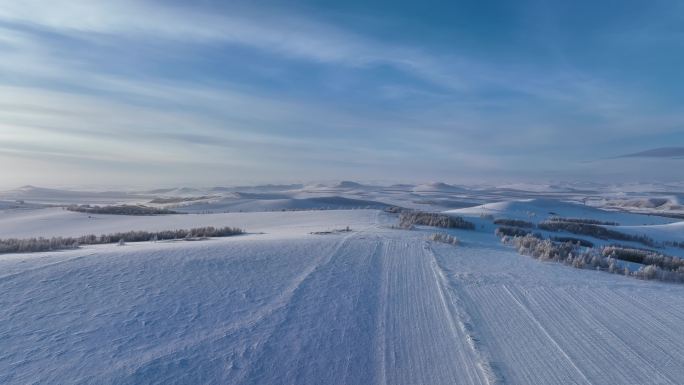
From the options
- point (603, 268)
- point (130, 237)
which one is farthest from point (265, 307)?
point (130, 237)

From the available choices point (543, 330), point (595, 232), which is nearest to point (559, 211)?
point (595, 232)

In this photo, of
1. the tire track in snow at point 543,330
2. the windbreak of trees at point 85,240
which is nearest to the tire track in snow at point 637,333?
the tire track in snow at point 543,330

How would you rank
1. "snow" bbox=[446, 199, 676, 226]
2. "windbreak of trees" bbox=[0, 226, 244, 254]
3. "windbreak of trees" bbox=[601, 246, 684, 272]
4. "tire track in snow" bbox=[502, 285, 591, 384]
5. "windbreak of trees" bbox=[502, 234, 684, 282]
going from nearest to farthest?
"tire track in snow" bbox=[502, 285, 591, 384] < "windbreak of trees" bbox=[502, 234, 684, 282] < "windbreak of trees" bbox=[0, 226, 244, 254] < "windbreak of trees" bbox=[601, 246, 684, 272] < "snow" bbox=[446, 199, 676, 226]

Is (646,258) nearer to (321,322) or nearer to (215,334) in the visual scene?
(321,322)

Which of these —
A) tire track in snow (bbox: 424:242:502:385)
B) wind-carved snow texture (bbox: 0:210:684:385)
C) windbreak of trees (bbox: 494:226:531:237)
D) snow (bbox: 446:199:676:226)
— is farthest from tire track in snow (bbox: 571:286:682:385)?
snow (bbox: 446:199:676:226)

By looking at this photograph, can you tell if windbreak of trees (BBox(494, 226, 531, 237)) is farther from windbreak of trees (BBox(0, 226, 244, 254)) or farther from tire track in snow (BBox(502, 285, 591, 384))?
tire track in snow (BBox(502, 285, 591, 384))

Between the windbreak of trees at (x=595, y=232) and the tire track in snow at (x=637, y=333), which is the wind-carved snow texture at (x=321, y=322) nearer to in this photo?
the tire track in snow at (x=637, y=333)
